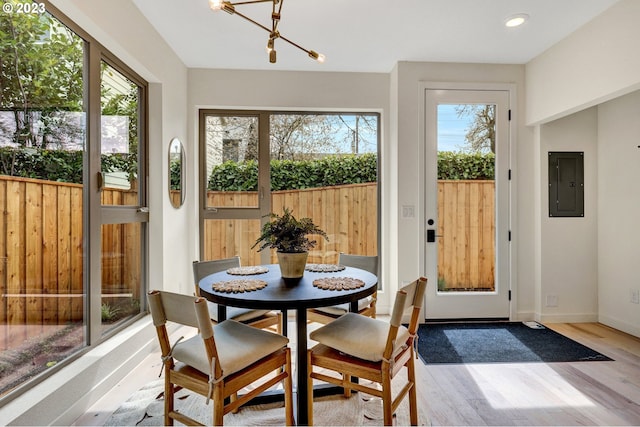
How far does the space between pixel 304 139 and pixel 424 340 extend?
233 cm

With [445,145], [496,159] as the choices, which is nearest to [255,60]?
[445,145]

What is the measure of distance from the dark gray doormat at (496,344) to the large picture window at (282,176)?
1.11m

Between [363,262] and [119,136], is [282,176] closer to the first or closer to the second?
[363,262]

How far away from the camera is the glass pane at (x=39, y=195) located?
1562mm

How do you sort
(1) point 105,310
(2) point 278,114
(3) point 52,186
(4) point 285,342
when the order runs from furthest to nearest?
(2) point 278,114 → (1) point 105,310 → (3) point 52,186 → (4) point 285,342

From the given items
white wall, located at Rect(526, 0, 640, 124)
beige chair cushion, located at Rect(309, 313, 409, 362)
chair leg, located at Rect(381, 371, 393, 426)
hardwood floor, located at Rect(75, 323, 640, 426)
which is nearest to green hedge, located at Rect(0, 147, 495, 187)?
white wall, located at Rect(526, 0, 640, 124)

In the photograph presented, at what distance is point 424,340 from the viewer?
→ 9.55 ft

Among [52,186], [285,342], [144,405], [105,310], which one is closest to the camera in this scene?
[285,342]

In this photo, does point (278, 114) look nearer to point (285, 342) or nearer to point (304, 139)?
point (304, 139)

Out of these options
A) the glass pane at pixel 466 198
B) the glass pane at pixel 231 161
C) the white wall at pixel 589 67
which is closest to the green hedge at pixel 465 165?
the glass pane at pixel 466 198

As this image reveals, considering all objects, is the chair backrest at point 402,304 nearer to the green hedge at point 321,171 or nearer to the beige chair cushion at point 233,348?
the beige chair cushion at point 233,348

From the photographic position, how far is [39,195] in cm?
174

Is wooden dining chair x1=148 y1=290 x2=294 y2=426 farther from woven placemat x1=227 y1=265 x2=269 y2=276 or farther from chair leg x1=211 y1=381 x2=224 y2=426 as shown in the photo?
woven placemat x1=227 y1=265 x2=269 y2=276

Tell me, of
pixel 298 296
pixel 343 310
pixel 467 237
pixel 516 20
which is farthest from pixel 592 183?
pixel 298 296
